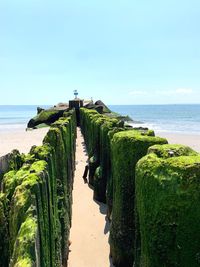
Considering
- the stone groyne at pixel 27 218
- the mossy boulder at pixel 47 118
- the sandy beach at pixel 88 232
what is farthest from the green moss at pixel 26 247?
the mossy boulder at pixel 47 118

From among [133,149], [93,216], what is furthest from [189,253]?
[93,216]

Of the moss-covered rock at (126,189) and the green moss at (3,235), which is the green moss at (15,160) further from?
the green moss at (3,235)

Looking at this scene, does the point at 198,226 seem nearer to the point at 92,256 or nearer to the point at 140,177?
the point at 140,177

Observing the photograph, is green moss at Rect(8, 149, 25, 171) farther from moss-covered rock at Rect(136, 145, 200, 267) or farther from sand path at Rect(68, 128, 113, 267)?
moss-covered rock at Rect(136, 145, 200, 267)

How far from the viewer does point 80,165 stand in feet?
74.4

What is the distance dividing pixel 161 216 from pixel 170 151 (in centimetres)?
146

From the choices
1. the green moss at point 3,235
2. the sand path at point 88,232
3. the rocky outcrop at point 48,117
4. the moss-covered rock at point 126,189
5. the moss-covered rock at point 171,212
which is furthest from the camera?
the rocky outcrop at point 48,117

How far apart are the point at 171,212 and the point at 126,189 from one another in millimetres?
3955

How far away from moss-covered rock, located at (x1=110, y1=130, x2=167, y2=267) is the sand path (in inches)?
31.2

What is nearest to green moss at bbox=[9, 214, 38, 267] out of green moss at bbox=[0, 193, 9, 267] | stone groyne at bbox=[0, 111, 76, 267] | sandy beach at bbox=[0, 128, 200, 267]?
stone groyne at bbox=[0, 111, 76, 267]

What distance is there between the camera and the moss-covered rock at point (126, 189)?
888 centimetres

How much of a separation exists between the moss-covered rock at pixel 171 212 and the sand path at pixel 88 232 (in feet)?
15.3

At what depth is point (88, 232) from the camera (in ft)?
39.8

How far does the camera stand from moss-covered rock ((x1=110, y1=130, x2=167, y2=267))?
8883 mm
